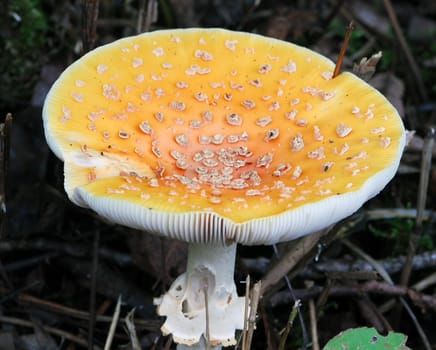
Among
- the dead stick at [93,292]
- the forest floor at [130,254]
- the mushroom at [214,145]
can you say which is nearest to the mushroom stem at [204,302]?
the mushroom at [214,145]

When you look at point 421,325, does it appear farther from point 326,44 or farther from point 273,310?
point 326,44

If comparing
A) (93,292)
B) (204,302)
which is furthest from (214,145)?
(93,292)

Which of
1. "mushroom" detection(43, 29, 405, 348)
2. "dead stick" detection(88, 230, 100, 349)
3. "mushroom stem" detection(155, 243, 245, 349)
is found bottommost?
"dead stick" detection(88, 230, 100, 349)

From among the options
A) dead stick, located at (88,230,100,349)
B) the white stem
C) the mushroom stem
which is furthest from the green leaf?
dead stick, located at (88,230,100,349)

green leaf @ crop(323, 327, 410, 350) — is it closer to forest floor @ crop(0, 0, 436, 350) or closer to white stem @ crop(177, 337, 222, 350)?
forest floor @ crop(0, 0, 436, 350)

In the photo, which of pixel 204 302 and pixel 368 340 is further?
pixel 204 302

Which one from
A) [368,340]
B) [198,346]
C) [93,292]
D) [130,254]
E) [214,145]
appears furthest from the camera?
[130,254]

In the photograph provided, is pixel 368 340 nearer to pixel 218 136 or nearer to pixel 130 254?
pixel 218 136

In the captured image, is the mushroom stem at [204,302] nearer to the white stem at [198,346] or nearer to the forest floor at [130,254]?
the white stem at [198,346]

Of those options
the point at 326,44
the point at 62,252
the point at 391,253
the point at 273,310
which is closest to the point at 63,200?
the point at 62,252
